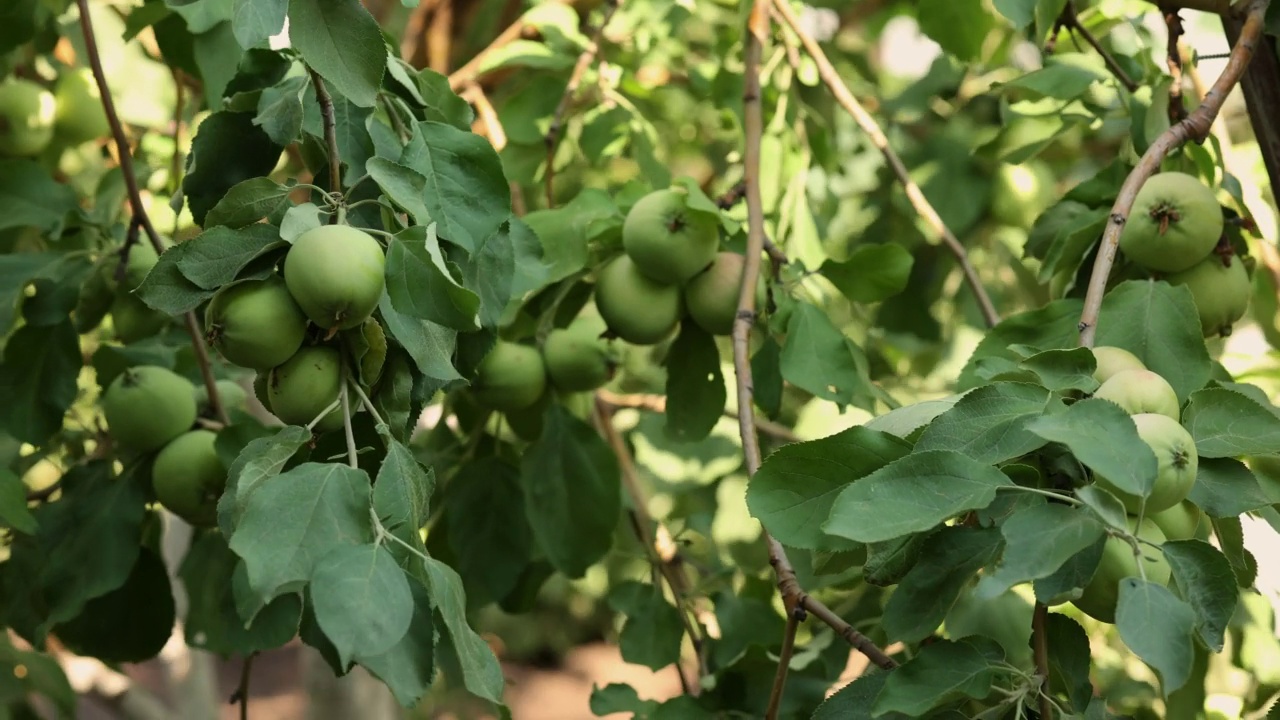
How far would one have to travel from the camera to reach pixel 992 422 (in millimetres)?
737

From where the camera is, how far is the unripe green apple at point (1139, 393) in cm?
77

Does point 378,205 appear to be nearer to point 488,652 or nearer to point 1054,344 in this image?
point 488,652

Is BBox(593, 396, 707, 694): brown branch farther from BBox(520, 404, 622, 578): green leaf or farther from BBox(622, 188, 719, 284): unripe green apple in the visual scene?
BBox(622, 188, 719, 284): unripe green apple

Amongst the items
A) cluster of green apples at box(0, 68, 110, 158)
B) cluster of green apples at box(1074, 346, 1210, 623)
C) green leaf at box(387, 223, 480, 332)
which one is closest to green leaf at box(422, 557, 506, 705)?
green leaf at box(387, 223, 480, 332)

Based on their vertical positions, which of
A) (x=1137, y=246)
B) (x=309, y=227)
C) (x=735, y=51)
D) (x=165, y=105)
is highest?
(x=309, y=227)

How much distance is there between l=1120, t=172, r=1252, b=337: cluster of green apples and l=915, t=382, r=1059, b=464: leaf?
341 mm

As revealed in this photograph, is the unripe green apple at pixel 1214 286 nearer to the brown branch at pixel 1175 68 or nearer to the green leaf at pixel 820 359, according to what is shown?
the brown branch at pixel 1175 68

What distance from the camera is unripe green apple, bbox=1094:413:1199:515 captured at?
28.4 inches

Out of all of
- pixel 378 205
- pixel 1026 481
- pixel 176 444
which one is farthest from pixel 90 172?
pixel 1026 481

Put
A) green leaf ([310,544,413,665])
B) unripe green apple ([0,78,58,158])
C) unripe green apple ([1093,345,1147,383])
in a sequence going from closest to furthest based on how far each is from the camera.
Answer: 1. green leaf ([310,544,413,665])
2. unripe green apple ([1093,345,1147,383])
3. unripe green apple ([0,78,58,158])

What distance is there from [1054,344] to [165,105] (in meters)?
1.41

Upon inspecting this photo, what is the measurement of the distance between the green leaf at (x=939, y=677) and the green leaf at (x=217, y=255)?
0.46 metres

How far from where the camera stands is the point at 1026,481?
0.73 meters

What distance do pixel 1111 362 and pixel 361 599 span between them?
0.52 metres
